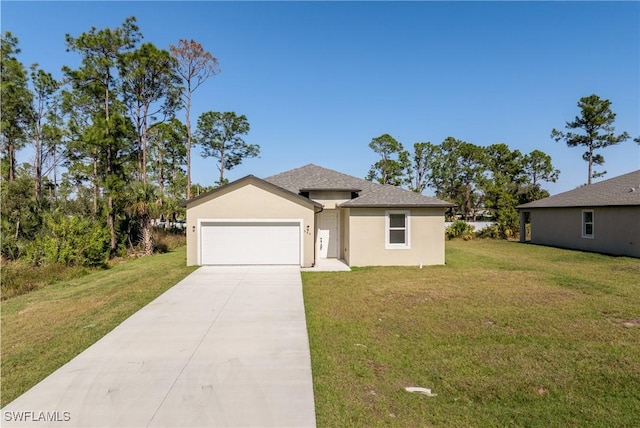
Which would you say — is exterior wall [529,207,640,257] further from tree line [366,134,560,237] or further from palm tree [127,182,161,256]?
palm tree [127,182,161,256]

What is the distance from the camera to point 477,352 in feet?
16.1

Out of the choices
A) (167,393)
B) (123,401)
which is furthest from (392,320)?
(123,401)

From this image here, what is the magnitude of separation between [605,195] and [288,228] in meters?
17.9

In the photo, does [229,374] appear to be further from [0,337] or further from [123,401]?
[0,337]

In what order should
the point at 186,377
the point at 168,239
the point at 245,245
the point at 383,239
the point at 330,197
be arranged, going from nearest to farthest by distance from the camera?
the point at 186,377 < the point at 245,245 < the point at 383,239 < the point at 330,197 < the point at 168,239

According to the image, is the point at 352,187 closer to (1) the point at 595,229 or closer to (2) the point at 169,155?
(1) the point at 595,229

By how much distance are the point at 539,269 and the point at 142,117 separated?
26185 millimetres

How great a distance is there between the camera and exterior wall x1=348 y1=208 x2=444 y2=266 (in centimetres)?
1276

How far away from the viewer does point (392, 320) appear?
639cm

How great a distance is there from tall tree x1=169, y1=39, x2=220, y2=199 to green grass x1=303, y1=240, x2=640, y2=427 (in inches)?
893

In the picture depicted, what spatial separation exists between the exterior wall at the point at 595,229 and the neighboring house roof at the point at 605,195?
0.37m

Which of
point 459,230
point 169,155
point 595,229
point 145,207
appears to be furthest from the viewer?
point 169,155

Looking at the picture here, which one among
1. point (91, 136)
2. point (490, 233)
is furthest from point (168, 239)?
point (490, 233)

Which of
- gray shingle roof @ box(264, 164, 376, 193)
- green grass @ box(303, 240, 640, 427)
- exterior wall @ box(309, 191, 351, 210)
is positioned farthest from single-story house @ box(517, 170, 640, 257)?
exterior wall @ box(309, 191, 351, 210)
